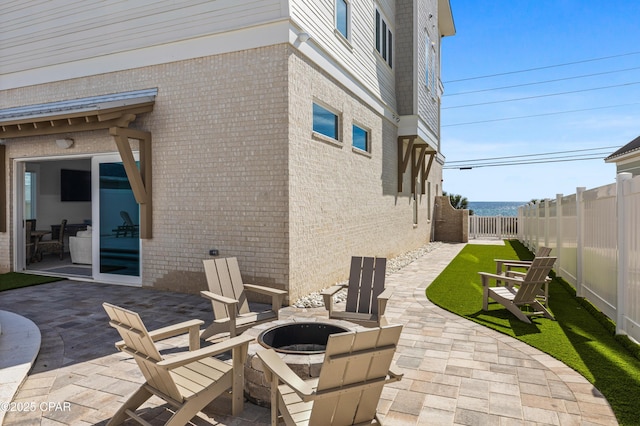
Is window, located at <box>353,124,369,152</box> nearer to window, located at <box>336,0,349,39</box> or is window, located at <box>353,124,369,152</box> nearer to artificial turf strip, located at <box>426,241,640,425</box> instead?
window, located at <box>336,0,349,39</box>

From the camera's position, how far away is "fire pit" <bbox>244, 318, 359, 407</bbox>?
330 cm

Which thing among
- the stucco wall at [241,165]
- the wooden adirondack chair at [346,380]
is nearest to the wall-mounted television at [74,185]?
the stucco wall at [241,165]

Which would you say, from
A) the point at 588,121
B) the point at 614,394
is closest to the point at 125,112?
the point at 614,394

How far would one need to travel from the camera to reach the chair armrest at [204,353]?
Result: 110 inches

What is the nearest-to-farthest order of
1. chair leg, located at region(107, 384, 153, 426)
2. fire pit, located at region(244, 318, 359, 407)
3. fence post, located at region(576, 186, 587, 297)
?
1. chair leg, located at region(107, 384, 153, 426)
2. fire pit, located at region(244, 318, 359, 407)
3. fence post, located at region(576, 186, 587, 297)

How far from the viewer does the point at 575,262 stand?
27.4ft

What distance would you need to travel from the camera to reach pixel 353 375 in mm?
2549

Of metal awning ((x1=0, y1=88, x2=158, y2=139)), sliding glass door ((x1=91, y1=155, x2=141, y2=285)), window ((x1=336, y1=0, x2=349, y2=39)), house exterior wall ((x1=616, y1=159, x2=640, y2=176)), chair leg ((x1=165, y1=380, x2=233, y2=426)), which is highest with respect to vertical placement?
window ((x1=336, y1=0, x2=349, y2=39))

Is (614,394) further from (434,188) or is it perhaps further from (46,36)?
(434,188)

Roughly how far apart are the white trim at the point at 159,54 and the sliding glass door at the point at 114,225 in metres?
1.97

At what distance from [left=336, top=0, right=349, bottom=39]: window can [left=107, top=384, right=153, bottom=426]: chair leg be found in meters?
8.18

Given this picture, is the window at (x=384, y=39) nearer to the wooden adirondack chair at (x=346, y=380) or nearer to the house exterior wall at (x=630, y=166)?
the wooden adirondack chair at (x=346, y=380)

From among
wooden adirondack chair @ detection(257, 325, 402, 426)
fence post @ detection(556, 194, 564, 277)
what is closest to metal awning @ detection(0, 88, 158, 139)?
wooden adirondack chair @ detection(257, 325, 402, 426)

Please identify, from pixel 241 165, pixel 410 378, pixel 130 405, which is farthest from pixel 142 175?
pixel 410 378
